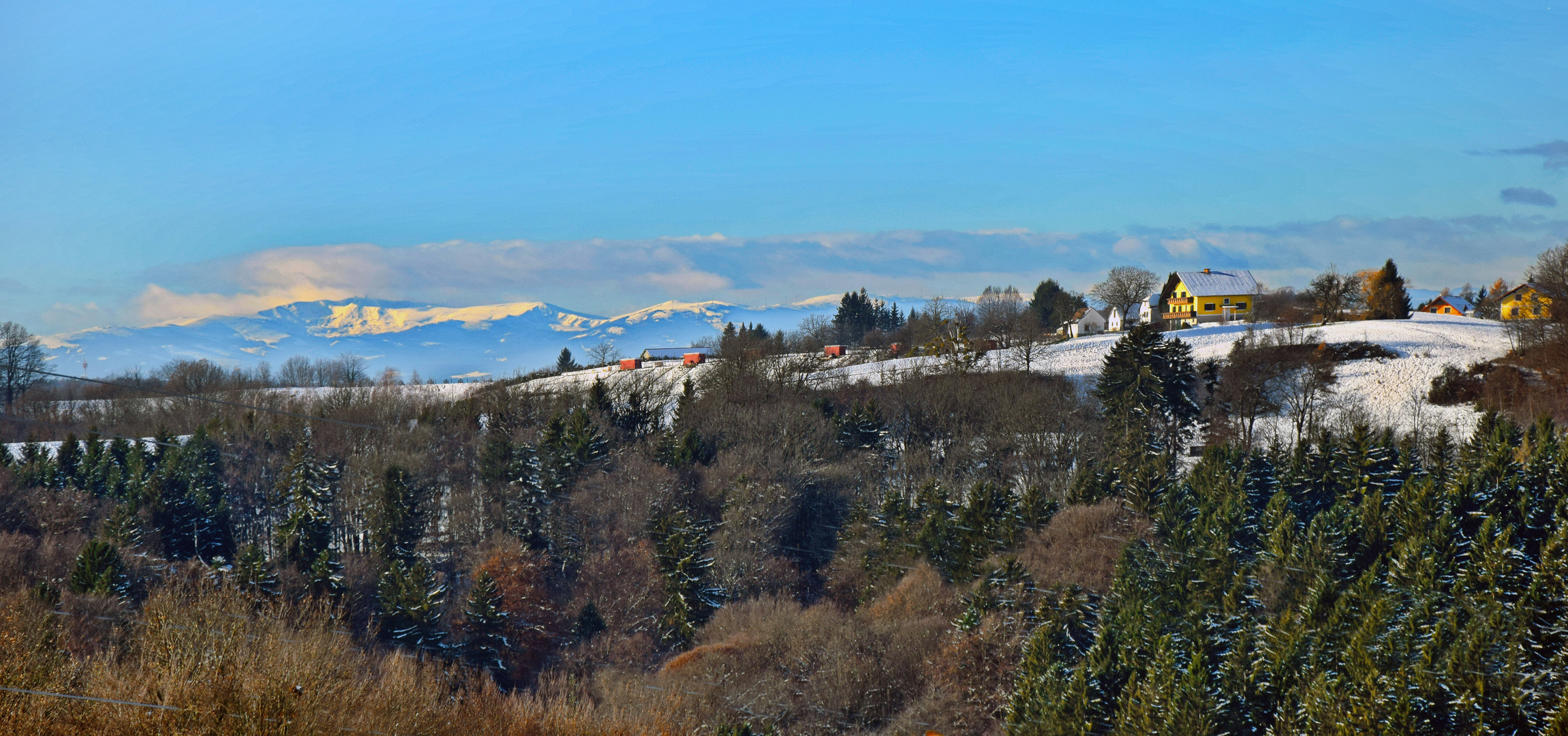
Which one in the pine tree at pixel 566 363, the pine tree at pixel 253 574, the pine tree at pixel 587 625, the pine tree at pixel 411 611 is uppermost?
the pine tree at pixel 566 363

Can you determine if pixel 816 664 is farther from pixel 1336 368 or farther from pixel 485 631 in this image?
pixel 1336 368

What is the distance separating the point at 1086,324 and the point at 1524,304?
4290 cm

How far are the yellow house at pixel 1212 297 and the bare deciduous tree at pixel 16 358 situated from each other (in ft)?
370

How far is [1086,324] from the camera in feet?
397

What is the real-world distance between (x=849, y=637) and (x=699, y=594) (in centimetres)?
1178

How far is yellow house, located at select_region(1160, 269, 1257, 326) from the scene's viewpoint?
109438mm

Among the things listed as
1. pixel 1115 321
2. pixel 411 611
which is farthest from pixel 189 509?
pixel 1115 321

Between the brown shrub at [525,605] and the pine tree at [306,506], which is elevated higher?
the pine tree at [306,506]

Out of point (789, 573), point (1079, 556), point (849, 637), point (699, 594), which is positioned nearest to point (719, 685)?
point (849, 637)

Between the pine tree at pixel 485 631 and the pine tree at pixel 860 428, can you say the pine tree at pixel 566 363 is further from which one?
the pine tree at pixel 485 631

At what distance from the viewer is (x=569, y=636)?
5403 centimetres

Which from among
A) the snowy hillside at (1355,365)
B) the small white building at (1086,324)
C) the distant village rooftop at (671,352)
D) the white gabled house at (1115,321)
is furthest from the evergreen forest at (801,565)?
the distant village rooftop at (671,352)

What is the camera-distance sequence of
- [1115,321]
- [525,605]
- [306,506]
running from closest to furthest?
[525,605] → [306,506] → [1115,321]

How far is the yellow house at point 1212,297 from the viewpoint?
359ft
